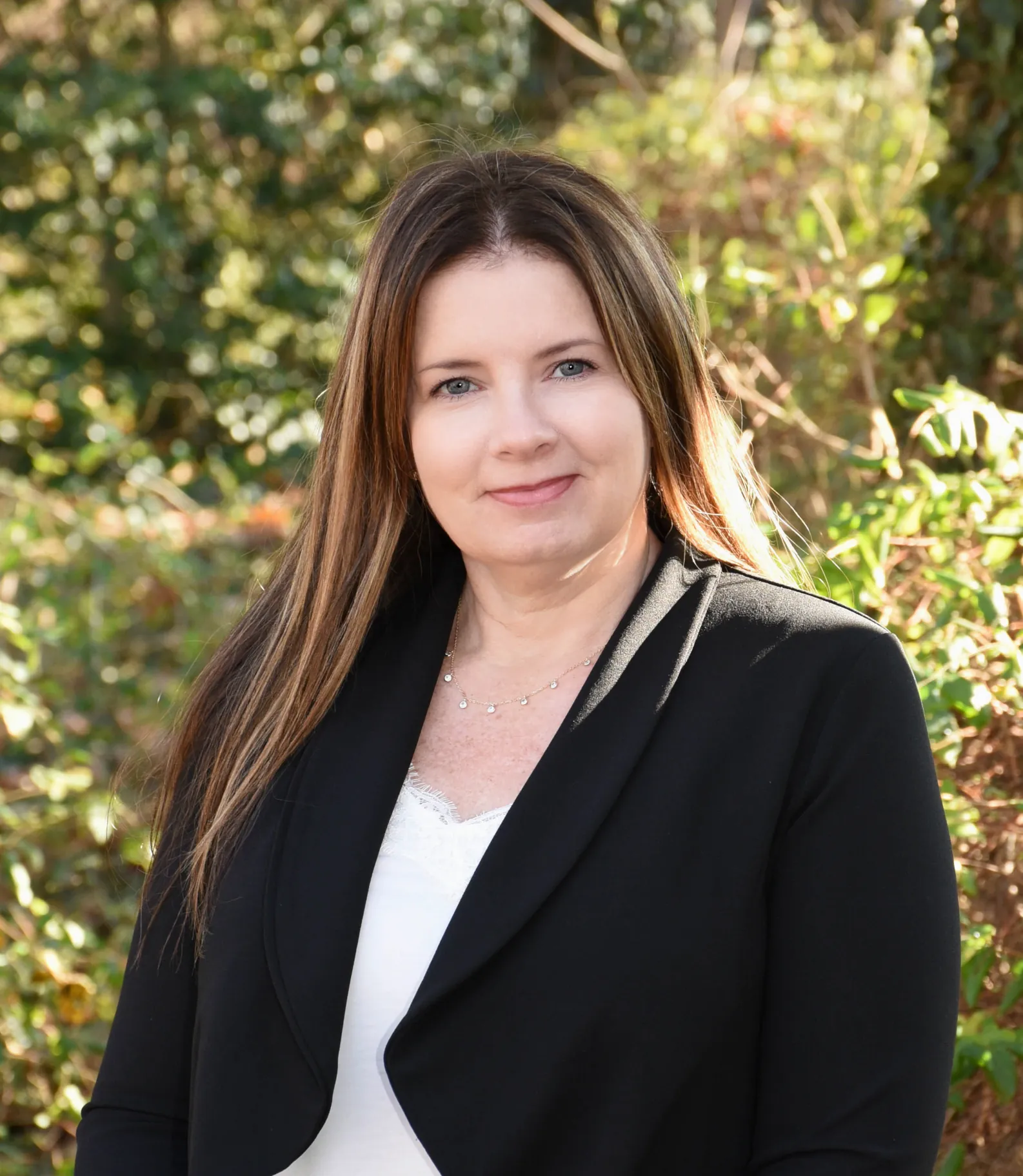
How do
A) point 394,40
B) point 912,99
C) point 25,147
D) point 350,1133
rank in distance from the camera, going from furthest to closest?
point 394,40 < point 25,147 < point 912,99 < point 350,1133

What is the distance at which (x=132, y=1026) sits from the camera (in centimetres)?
188

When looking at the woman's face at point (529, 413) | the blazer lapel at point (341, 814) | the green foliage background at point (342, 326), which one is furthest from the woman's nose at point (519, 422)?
the green foliage background at point (342, 326)

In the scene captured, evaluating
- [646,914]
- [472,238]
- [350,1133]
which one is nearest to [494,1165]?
[350,1133]

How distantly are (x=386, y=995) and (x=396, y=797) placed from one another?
25 cm

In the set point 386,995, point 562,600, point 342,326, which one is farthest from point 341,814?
point 342,326

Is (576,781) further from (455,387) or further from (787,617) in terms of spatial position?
(455,387)

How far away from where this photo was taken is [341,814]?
1811 mm

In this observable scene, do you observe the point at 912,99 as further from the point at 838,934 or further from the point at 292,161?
the point at 838,934

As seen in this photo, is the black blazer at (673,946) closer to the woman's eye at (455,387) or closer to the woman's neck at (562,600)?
the woman's neck at (562,600)

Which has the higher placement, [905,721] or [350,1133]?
Result: [905,721]

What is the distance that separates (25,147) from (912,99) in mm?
4505

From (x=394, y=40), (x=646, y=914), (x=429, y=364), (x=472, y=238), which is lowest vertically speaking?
(x=646, y=914)

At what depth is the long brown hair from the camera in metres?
1.78

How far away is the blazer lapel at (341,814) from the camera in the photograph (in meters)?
1.70
